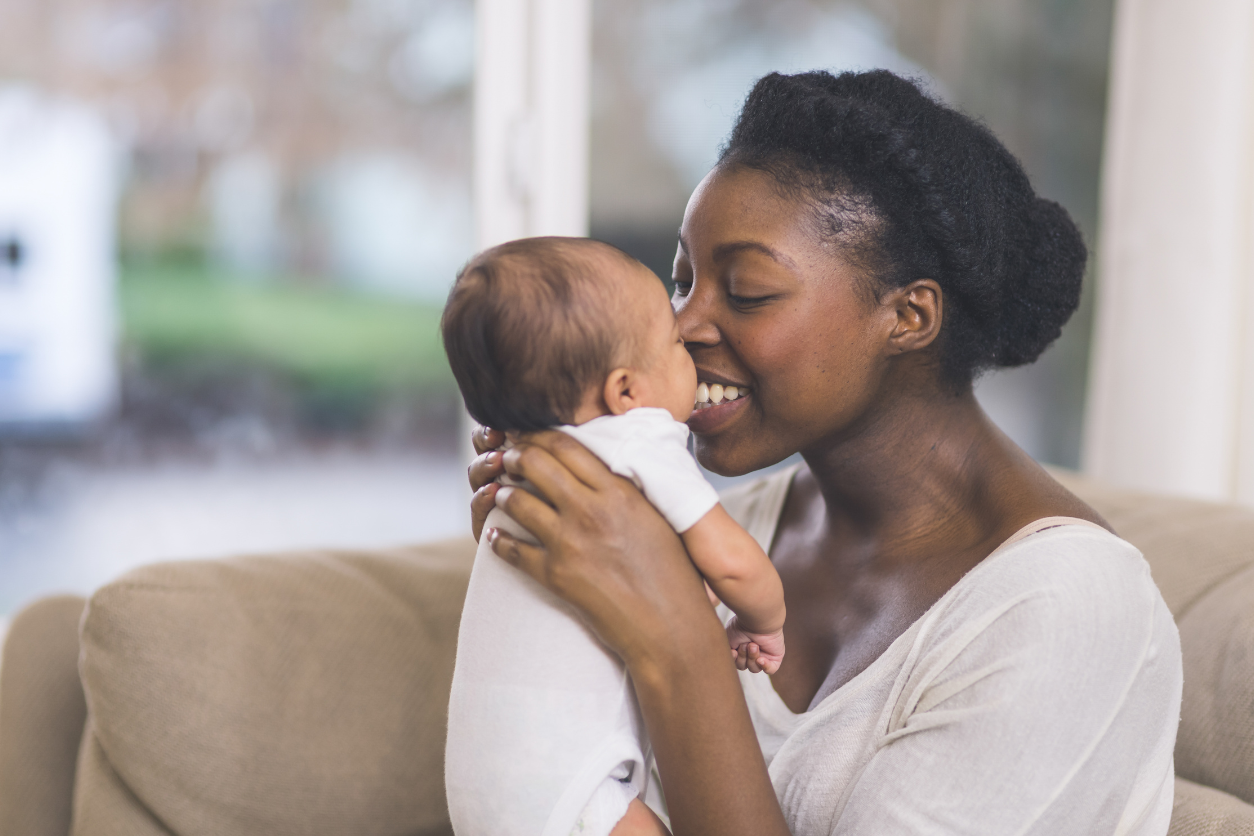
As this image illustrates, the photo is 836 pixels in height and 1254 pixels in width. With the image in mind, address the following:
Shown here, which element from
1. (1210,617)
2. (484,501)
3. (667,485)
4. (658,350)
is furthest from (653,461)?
(1210,617)

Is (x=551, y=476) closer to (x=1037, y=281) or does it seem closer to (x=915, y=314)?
(x=915, y=314)

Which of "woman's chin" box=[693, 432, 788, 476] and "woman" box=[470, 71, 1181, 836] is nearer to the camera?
"woman" box=[470, 71, 1181, 836]

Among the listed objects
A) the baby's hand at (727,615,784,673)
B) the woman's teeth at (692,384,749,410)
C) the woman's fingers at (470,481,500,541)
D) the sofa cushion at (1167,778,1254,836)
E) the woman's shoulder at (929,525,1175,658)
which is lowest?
the sofa cushion at (1167,778,1254,836)

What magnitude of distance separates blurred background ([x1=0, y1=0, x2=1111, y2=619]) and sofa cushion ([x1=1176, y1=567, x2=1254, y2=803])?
179 centimetres

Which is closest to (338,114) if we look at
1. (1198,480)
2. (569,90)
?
(569,90)

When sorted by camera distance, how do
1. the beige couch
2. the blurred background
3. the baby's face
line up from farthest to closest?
the blurred background < the beige couch < the baby's face

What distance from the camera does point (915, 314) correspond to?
4.50 ft

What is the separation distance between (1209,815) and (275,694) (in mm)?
1414

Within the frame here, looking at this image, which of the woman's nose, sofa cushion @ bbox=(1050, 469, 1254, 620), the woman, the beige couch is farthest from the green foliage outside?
sofa cushion @ bbox=(1050, 469, 1254, 620)

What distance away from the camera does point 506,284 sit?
1.13 metres

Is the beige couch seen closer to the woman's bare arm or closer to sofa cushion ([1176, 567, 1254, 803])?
sofa cushion ([1176, 567, 1254, 803])

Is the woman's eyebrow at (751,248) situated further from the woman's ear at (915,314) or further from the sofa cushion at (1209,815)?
the sofa cushion at (1209,815)

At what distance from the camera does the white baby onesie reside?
1110 mm

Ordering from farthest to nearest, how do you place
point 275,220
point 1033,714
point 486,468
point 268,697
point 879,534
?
point 275,220 < point 268,697 < point 879,534 < point 486,468 < point 1033,714
